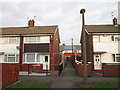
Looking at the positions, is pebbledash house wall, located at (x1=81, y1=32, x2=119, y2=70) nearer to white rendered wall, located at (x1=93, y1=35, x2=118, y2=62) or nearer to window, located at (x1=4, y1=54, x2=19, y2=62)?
white rendered wall, located at (x1=93, y1=35, x2=118, y2=62)

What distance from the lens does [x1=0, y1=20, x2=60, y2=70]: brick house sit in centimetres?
1887

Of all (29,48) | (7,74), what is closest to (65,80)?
(7,74)

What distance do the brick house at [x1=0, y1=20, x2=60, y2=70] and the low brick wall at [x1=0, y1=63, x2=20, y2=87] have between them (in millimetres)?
8306

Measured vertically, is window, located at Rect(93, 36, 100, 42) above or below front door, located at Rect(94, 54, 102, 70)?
above

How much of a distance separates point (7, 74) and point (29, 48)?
34.5 feet

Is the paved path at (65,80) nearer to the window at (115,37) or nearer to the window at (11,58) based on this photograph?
the window at (11,58)

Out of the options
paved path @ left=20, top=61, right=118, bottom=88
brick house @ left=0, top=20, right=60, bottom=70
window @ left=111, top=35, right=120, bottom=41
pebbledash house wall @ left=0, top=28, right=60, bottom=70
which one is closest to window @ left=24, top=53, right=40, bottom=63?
brick house @ left=0, top=20, right=60, bottom=70

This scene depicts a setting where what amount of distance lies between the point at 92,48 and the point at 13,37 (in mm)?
11334

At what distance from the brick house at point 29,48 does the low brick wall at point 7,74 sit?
831cm

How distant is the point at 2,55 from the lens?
19.8 metres

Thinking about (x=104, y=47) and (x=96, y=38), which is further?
(x=96, y=38)

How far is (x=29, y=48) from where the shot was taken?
19.2 metres

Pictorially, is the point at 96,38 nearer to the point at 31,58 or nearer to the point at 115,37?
the point at 115,37

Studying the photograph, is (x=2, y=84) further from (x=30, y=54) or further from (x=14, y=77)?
(x=30, y=54)
